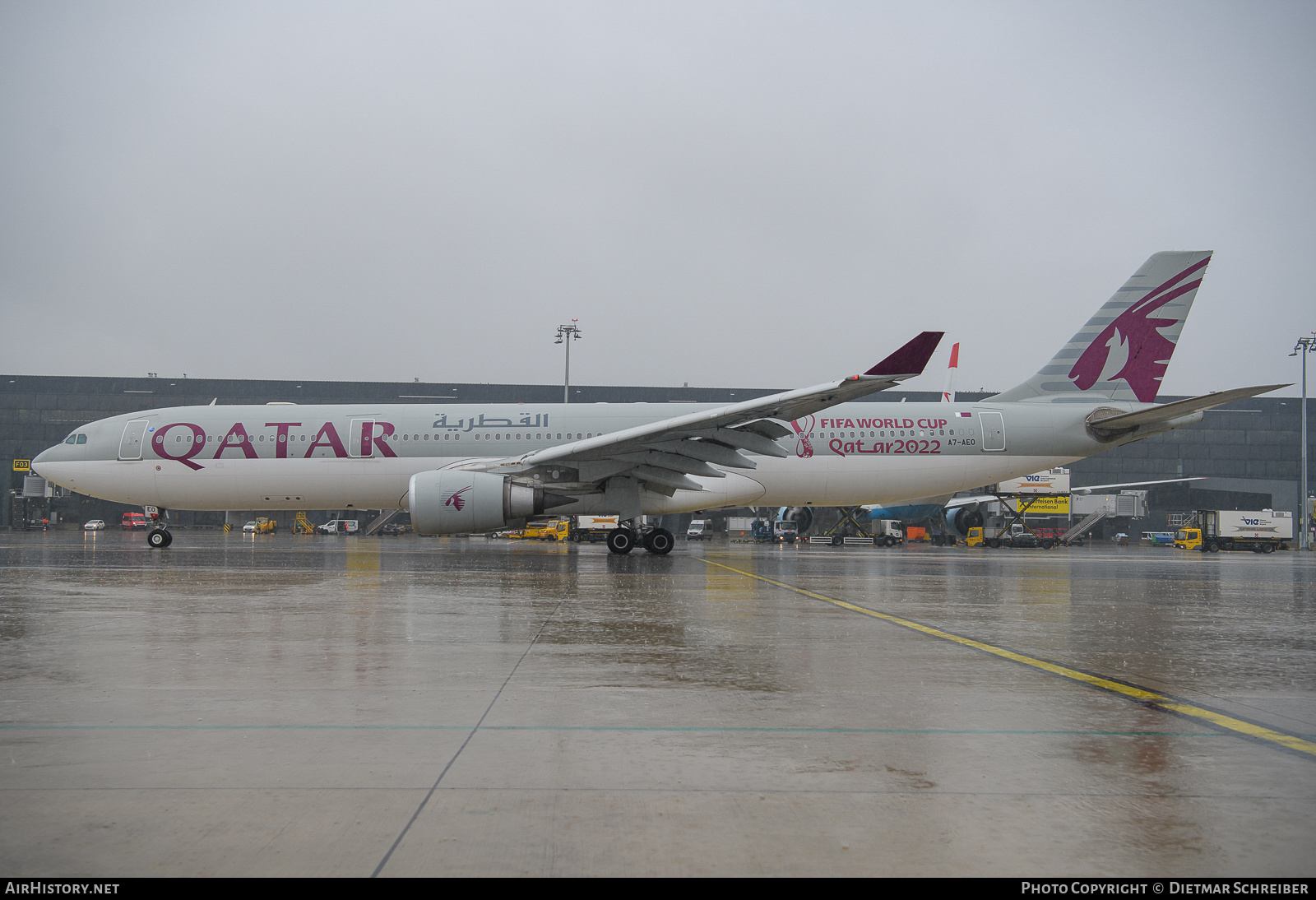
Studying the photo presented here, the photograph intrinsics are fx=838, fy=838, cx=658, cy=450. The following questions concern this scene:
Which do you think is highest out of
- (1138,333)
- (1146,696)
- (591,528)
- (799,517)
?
(1138,333)

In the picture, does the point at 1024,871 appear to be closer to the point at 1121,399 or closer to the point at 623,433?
the point at 623,433

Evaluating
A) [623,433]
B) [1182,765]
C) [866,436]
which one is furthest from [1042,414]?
[1182,765]

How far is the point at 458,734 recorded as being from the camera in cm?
394

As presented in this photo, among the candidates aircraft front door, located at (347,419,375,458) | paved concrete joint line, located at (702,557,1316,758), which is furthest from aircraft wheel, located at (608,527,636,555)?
paved concrete joint line, located at (702,557,1316,758)

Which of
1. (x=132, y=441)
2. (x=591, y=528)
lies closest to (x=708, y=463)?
(x=132, y=441)

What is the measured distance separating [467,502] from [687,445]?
450cm

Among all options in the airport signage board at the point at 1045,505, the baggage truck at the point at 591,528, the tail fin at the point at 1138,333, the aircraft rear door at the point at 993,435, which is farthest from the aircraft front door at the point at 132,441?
the airport signage board at the point at 1045,505

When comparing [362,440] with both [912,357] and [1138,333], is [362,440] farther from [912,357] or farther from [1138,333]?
[1138,333]

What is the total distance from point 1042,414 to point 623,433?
35.6 ft

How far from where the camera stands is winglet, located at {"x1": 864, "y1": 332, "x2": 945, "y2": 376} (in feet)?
47.9

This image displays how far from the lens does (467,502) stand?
1644 centimetres

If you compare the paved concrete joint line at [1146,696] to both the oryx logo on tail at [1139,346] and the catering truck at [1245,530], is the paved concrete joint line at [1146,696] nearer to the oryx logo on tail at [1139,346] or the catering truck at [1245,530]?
the oryx logo on tail at [1139,346]

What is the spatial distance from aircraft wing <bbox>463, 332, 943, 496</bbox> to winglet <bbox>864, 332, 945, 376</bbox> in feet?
0.78

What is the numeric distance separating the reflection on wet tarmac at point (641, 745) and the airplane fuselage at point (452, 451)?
439 inches
